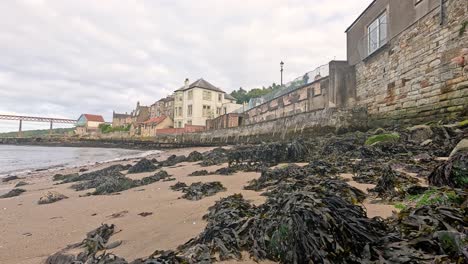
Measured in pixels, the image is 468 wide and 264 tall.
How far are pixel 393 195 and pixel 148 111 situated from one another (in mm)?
67968

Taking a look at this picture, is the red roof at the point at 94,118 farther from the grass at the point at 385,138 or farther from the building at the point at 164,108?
the grass at the point at 385,138

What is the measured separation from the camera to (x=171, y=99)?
185ft

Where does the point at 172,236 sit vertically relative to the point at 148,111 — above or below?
below

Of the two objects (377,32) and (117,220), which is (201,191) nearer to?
(117,220)

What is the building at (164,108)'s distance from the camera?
56.0 metres

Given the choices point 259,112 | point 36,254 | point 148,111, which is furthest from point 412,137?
point 148,111

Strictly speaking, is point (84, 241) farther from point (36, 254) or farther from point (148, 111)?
point (148, 111)

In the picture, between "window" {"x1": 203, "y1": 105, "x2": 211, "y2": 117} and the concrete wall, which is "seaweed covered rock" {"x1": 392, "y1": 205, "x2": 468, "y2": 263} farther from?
"window" {"x1": 203, "y1": 105, "x2": 211, "y2": 117}

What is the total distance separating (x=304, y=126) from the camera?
14797mm

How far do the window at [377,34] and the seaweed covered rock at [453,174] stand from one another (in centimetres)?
1141

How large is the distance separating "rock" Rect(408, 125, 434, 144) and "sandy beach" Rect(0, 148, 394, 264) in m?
4.69

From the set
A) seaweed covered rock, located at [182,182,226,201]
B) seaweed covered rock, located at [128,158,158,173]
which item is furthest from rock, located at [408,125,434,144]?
seaweed covered rock, located at [128,158,158,173]

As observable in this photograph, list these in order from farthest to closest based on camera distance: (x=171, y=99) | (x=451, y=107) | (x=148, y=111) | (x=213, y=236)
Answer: (x=148, y=111) → (x=171, y=99) → (x=451, y=107) → (x=213, y=236)

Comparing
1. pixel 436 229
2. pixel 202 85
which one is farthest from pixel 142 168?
pixel 202 85
